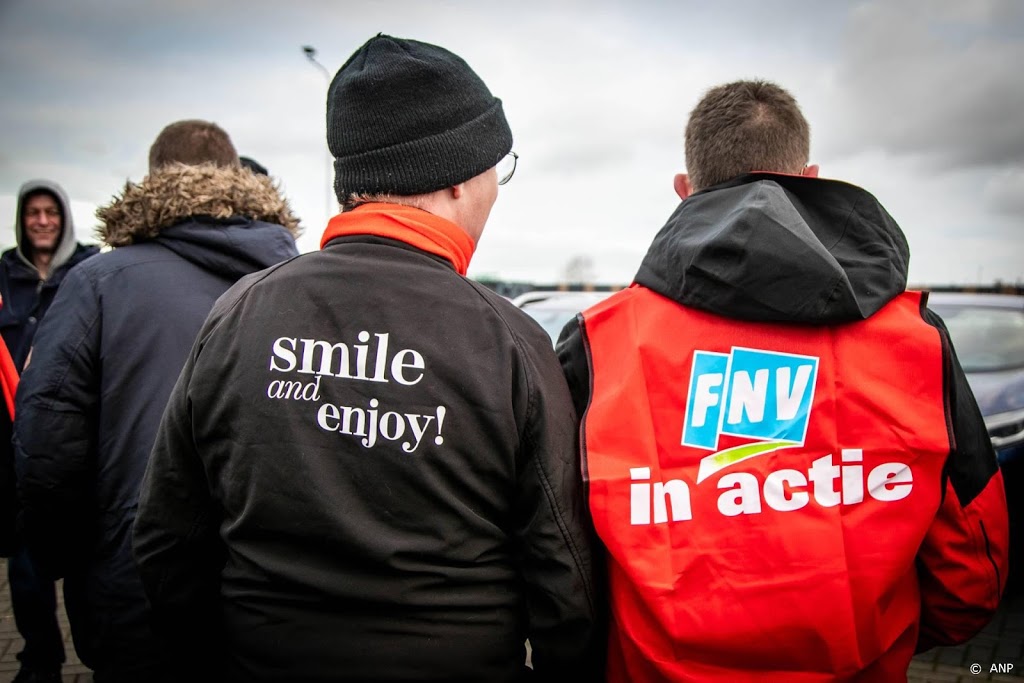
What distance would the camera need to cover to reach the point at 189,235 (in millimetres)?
2070

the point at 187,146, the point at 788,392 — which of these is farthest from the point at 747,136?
the point at 187,146

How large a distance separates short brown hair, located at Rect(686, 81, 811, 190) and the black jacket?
2.55ft

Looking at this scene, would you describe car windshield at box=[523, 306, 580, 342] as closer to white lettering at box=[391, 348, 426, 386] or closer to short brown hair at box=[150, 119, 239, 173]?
short brown hair at box=[150, 119, 239, 173]

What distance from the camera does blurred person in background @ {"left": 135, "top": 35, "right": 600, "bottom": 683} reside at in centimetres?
128

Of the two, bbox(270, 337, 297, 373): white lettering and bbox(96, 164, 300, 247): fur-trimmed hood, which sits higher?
bbox(96, 164, 300, 247): fur-trimmed hood

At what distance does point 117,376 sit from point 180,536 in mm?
739

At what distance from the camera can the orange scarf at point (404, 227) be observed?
1.39 metres

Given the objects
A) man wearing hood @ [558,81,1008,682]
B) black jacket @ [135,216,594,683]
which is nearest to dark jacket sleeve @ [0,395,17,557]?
black jacket @ [135,216,594,683]

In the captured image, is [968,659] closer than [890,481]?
No

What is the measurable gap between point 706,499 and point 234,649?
1.01m

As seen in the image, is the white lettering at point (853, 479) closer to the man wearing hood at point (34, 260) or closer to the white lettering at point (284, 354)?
the white lettering at point (284, 354)

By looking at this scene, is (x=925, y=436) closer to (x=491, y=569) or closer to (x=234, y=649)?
(x=491, y=569)

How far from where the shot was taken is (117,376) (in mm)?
1985

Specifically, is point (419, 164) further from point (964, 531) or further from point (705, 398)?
point (964, 531)
